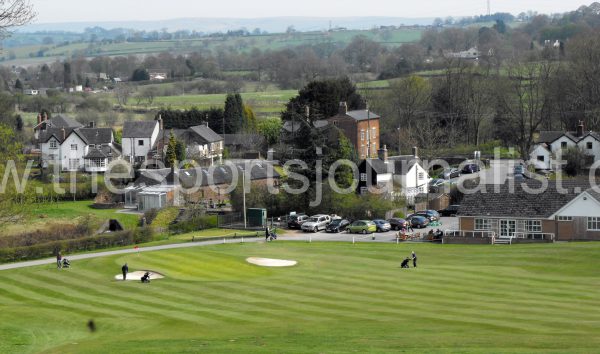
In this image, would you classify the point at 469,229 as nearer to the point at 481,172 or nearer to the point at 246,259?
the point at 246,259

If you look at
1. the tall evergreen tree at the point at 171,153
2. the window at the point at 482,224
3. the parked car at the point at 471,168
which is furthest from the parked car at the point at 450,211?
the tall evergreen tree at the point at 171,153

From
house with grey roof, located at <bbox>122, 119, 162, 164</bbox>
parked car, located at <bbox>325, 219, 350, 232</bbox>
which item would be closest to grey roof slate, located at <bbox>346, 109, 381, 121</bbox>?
house with grey roof, located at <bbox>122, 119, 162, 164</bbox>

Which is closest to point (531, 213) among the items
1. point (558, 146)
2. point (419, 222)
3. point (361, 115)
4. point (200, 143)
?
→ point (419, 222)

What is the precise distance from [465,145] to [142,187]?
4089 cm

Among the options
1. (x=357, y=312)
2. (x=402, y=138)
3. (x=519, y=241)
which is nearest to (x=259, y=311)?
(x=357, y=312)

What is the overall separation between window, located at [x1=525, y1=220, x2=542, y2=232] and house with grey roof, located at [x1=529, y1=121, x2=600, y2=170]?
28704 millimetres

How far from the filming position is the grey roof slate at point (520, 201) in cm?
6022

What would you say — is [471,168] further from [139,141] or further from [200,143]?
[139,141]

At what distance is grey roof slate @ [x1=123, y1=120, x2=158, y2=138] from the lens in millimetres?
108625

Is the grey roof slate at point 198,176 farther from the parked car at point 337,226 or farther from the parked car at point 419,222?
the parked car at point 419,222

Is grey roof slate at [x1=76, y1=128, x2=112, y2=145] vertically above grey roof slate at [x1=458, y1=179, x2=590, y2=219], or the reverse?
grey roof slate at [x1=76, y1=128, x2=112, y2=145]

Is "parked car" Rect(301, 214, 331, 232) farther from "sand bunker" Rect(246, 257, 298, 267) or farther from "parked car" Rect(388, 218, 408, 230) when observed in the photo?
"sand bunker" Rect(246, 257, 298, 267)

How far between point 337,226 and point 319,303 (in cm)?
2650

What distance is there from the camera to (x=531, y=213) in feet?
198
